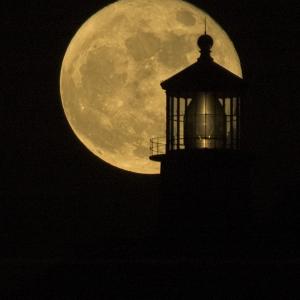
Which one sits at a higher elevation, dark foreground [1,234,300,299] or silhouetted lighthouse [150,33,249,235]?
silhouetted lighthouse [150,33,249,235]

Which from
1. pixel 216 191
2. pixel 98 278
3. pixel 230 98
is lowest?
pixel 98 278

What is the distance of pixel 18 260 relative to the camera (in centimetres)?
2364

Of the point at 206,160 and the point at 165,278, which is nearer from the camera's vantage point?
the point at 165,278

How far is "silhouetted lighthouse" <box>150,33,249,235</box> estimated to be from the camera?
19047 mm

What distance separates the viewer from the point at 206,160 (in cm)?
1902

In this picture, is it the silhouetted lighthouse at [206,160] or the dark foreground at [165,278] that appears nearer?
the dark foreground at [165,278]

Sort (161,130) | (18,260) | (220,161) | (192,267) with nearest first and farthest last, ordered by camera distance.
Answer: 1. (192,267)
2. (220,161)
3. (18,260)
4. (161,130)

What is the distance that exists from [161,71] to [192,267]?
9170 millimetres

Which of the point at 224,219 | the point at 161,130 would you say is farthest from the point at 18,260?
the point at 224,219

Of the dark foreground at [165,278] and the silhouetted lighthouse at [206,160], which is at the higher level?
the silhouetted lighthouse at [206,160]

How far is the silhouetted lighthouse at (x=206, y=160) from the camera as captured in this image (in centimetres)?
1905

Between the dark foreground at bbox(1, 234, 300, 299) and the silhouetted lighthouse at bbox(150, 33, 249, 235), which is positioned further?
the silhouetted lighthouse at bbox(150, 33, 249, 235)

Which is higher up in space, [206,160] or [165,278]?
[206,160]

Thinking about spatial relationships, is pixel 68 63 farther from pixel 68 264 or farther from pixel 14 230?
pixel 68 264
